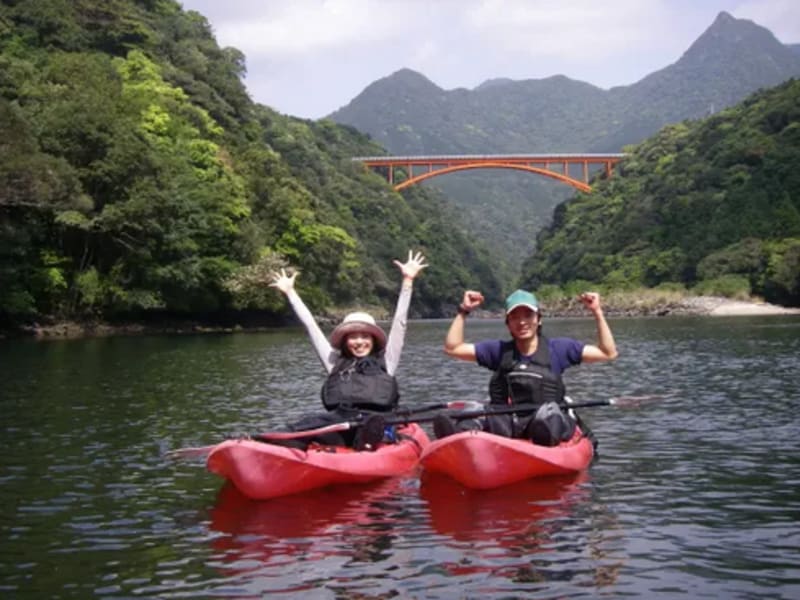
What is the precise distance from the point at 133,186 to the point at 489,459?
35.7 metres

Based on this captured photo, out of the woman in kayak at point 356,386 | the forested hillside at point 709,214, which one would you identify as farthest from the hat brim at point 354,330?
the forested hillside at point 709,214

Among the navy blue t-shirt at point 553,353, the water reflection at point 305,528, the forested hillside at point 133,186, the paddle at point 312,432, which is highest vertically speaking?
the forested hillside at point 133,186

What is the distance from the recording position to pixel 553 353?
9141 millimetres

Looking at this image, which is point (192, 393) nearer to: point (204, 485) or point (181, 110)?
point (204, 485)

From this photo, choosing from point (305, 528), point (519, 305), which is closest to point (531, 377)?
point (519, 305)

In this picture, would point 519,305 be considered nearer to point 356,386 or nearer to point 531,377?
point 531,377

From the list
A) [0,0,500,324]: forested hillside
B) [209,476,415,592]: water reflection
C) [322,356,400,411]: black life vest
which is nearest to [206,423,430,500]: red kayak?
[209,476,415,592]: water reflection

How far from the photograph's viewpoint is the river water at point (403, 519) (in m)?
5.97

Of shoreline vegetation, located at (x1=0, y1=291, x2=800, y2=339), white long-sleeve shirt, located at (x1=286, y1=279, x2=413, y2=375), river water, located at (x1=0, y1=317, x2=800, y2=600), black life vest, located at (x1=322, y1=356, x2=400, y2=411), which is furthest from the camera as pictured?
shoreline vegetation, located at (x1=0, y1=291, x2=800, y2=339)

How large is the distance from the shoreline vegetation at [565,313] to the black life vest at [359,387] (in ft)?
104

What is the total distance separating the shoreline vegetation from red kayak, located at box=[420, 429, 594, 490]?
3262 cm

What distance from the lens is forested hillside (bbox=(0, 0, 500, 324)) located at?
3834 cm

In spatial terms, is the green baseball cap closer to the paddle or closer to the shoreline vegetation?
A: the paddle

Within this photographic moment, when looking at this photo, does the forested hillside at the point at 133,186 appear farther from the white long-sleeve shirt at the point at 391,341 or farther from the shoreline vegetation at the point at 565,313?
the white long-sleeve shirt at the point at 391,341
